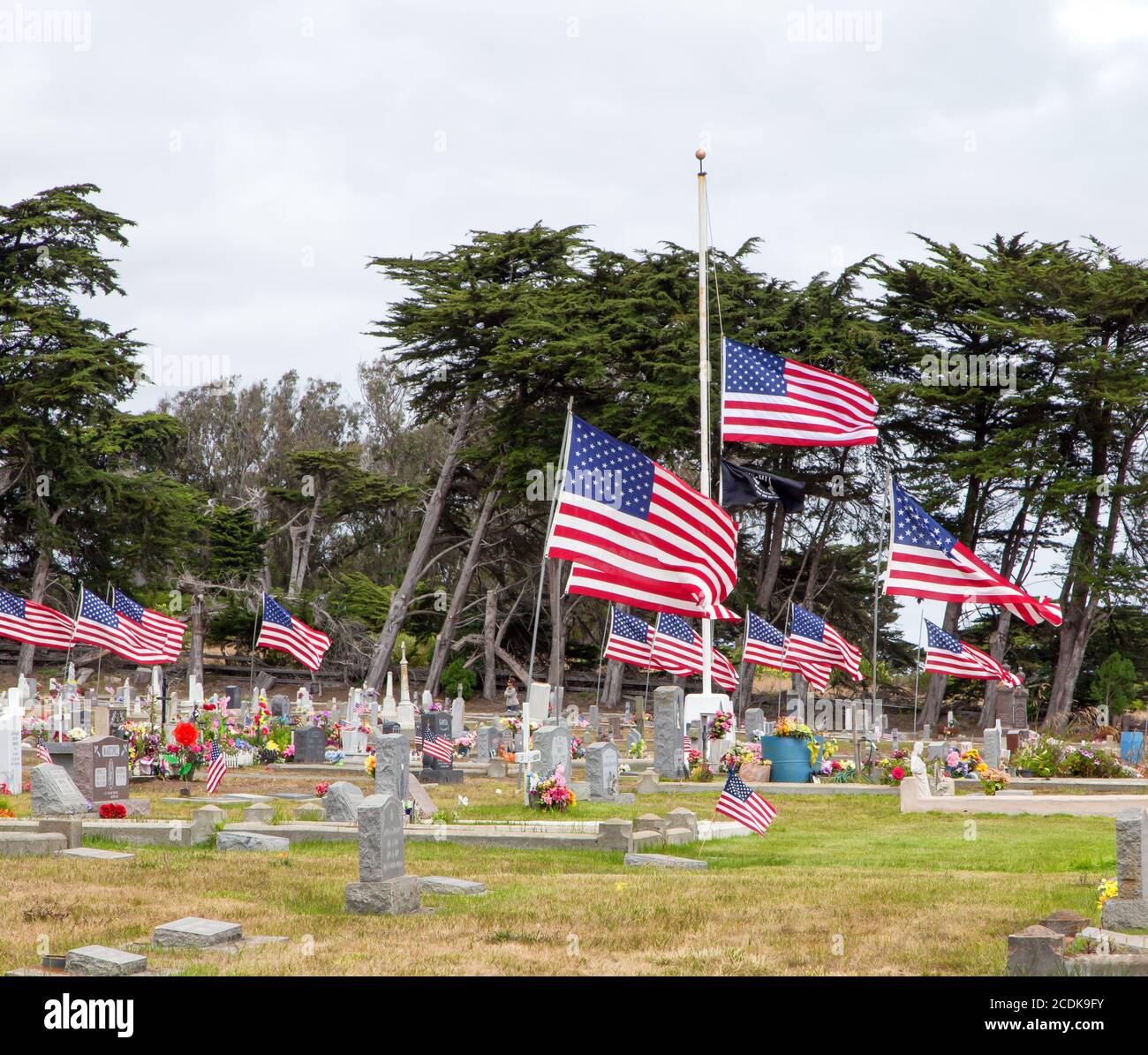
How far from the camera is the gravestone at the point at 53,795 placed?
16.7 meters

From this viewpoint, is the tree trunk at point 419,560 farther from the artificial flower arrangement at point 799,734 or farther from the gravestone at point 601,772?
the gravestone at point 601,772

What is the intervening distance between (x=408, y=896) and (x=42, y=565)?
40039mm

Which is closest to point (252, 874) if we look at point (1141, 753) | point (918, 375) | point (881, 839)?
point (881, 839)

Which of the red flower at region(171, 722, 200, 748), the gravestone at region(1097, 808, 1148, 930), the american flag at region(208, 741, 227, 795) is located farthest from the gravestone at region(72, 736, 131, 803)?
the gravestone at region(1097, 808, 1148, 930)

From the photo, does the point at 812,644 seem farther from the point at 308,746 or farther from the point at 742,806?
the point at 742,806

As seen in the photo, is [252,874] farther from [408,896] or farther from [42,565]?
[42,565]

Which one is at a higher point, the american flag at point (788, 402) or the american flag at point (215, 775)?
the american flag at point (788, 402)

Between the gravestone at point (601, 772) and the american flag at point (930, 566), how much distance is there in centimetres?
498

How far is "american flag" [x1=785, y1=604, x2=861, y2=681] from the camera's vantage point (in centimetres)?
2894

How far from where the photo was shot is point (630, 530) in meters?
15.9

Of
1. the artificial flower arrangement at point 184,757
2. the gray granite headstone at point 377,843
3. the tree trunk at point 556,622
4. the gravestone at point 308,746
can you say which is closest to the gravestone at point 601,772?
the artificial flower arrangement at point 184,757

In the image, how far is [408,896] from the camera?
1117cm
